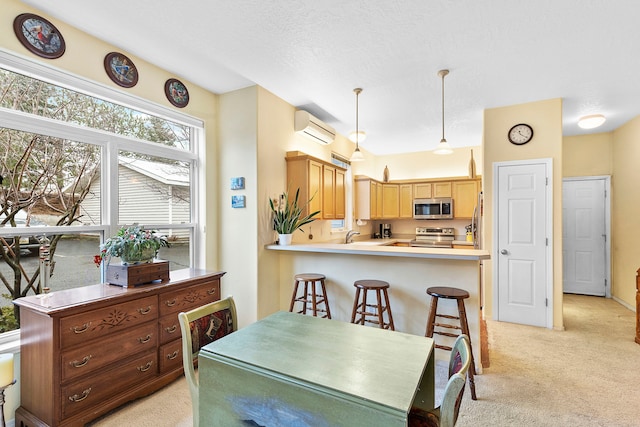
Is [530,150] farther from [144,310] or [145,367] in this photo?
[145,367]

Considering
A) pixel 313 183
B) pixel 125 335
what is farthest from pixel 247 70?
pixel 125 335

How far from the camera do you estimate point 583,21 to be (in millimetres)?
2193

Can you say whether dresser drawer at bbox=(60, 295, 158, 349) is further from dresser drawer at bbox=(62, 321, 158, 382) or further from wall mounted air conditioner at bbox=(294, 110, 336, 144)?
wall mounted air conditioner at bbox=(294, 110, 336, 144)

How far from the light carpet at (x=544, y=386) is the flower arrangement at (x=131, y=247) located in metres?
1.08

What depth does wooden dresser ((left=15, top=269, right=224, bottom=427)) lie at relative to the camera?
1.76 m

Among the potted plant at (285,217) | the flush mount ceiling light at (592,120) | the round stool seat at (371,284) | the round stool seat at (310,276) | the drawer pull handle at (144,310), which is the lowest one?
the drawer pull handle at (144,310)

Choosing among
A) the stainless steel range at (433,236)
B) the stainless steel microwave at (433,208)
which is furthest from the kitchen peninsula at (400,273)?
the stainless steel microwave at (433,208)

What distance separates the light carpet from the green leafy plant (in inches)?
Answer: 71.9

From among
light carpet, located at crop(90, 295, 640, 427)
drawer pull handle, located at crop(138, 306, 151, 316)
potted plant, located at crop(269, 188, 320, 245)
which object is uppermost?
potted plant, located at crop(269, 188, 320, 245)

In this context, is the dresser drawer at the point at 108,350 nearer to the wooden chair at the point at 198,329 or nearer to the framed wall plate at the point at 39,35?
the wooden chair at the point at 198,329

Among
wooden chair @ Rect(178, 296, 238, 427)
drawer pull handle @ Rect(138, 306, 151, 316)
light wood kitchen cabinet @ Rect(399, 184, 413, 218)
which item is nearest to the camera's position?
wooden chair @ Rect(178, 296, 238, 427)

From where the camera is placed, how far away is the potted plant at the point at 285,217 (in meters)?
3.57

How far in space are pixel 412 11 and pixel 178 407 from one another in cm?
335

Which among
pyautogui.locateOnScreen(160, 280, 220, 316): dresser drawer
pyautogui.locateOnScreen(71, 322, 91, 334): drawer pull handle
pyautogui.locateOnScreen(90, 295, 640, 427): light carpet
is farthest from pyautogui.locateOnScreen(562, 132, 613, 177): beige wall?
pyautogui.locateOnScreen(71, 322, 91, 334): drawer pull handle
